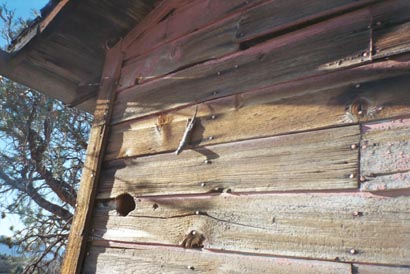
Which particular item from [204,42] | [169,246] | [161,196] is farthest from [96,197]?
[204,42]

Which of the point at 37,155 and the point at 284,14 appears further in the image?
the point at 37,155

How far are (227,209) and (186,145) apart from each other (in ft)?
1.37

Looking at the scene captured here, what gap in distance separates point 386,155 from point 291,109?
1.38ft

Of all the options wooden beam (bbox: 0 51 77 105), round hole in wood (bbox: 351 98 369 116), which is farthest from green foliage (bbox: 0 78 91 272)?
round hole in wood (bbox: 351 98 369 116)

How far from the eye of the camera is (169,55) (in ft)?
7.56

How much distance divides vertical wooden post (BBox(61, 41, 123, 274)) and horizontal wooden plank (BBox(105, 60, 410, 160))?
278 mm

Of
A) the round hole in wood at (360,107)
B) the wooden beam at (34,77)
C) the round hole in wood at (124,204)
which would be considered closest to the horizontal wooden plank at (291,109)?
the round hole in wood at (360,107)

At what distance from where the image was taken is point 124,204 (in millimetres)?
2193

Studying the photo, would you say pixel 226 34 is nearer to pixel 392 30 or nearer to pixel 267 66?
pixel 267 66

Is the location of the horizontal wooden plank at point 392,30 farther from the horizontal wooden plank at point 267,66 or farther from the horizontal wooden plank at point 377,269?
the horizontal wooden plank at point 377,269

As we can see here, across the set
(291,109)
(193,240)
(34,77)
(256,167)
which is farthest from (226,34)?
(34,77)

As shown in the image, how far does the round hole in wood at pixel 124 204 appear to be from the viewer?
2.16 metres

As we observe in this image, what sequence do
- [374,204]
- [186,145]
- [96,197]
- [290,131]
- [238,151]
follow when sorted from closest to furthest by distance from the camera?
[374,204], [290,131], [238,151], [186,145], [96,197]

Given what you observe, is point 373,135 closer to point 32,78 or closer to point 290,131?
point 290,131
